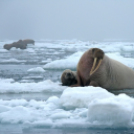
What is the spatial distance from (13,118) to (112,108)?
1.10 m

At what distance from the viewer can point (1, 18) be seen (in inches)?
3403

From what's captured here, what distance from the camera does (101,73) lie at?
21.4 ft

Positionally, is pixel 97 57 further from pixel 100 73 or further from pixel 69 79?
pixel 69 79

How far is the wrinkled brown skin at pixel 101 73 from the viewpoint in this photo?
6.46 meters

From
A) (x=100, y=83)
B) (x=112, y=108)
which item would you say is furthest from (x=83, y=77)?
(x=112, y=108)

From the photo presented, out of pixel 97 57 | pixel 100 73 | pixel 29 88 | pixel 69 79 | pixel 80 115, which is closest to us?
pixel 80 115

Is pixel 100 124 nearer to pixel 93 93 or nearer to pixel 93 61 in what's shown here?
pixel 93 93

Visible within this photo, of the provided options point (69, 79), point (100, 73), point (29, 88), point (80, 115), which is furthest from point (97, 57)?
point (80, 115)

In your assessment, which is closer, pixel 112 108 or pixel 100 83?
pixel 112 108

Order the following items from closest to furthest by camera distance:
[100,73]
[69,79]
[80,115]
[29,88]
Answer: [80,115] < [29,88] < [100,73] < [69,79]

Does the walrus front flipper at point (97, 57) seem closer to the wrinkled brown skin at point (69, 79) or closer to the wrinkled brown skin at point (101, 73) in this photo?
the wrinkled brown skin at point (101, 73)

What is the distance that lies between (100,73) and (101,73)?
0.08ft

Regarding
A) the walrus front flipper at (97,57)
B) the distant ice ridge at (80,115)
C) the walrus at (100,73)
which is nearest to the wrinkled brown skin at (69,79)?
the walrus at (100,73)

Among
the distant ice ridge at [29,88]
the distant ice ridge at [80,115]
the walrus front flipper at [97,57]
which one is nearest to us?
the distant ice ridge at [80,115]
